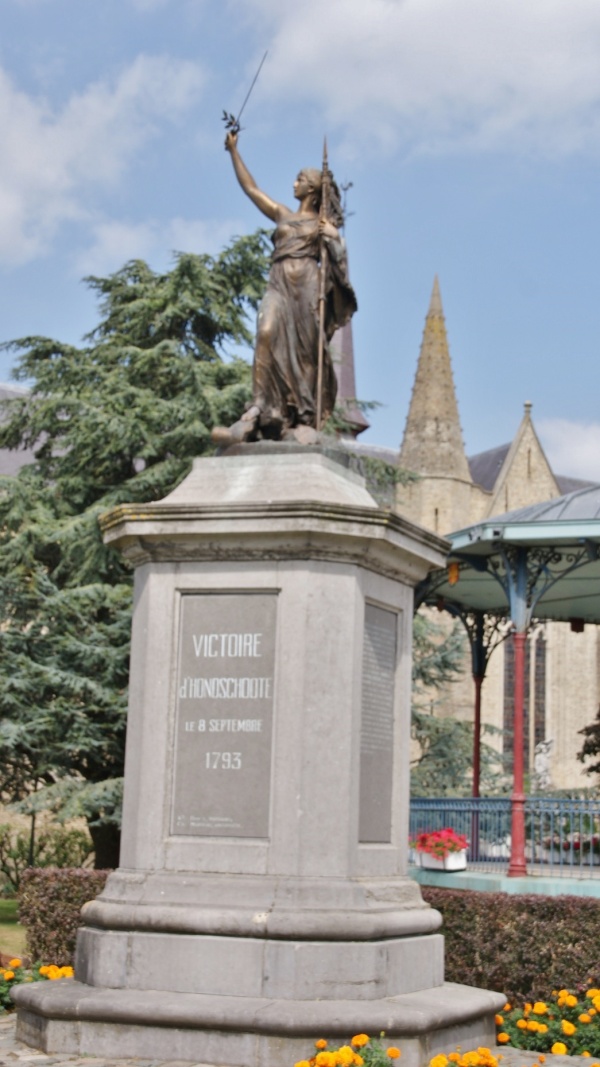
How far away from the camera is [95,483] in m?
21.2

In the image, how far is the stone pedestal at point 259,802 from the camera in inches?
251

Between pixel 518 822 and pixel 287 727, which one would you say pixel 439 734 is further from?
pixel 287 727

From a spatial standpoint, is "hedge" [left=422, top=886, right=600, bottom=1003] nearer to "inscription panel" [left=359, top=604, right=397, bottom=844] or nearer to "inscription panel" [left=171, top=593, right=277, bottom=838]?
"inscription panel" [left=359, top=604, right=397, bottom=844]

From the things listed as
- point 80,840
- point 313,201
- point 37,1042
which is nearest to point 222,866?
point 37,1042

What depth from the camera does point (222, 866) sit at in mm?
6773

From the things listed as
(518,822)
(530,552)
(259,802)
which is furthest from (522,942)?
(530,552)

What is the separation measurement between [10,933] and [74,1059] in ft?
41.0

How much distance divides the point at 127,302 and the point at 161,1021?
60.7 feet

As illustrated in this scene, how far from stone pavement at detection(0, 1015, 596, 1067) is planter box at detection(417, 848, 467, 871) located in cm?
565

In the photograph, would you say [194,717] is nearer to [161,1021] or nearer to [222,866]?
[222,866]

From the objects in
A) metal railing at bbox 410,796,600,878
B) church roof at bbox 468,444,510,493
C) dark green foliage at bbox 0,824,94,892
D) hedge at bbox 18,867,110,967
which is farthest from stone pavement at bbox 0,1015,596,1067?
church roof at bbox 468,444,510,493

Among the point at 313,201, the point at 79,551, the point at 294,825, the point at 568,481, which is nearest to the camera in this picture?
the point at 294,825

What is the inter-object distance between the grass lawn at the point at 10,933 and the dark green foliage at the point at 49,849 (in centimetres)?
212

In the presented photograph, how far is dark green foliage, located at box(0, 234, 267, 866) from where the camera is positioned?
18406mm
